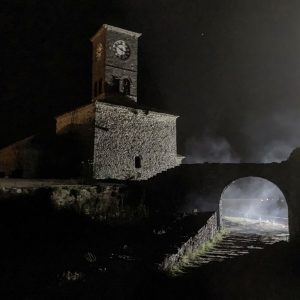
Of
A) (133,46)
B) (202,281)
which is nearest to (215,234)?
(202,281)

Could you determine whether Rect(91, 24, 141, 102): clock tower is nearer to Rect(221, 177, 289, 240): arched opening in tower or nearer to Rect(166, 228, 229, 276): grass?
Rect(166, 228, 229, 276): grass

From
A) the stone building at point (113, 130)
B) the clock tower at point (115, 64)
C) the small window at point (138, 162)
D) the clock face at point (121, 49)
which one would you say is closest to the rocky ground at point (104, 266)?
the stone building at point (113, 130)

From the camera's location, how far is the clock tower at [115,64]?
2456cm

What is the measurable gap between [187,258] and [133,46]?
18.4 metres

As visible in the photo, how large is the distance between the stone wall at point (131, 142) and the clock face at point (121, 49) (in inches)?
195

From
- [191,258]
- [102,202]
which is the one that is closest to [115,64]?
[102,202]

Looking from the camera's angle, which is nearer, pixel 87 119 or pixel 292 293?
pixel 292 293

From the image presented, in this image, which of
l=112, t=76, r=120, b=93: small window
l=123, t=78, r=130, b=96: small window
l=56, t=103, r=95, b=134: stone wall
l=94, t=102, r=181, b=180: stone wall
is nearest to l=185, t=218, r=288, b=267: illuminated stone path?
l=94, t=102, r=181, b=180: stone wall

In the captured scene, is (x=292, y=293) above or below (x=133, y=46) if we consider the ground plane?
below

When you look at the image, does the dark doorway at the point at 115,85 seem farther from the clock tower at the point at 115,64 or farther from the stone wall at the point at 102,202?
the stone wall at the point at 102,202

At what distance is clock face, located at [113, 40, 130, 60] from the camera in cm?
2500

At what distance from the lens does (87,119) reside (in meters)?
22.1

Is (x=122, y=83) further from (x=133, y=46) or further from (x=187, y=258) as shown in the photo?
(x=187, y=258)

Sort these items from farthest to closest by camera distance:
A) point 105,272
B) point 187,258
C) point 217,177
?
point 217,177 → point 187,258 → point 105,272
